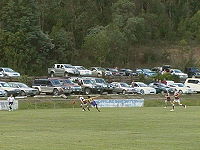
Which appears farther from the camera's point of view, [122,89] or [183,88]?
[183,88]

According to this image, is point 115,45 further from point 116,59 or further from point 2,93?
point 2,93

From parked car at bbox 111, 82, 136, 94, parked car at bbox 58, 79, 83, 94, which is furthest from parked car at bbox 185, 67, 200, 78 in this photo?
parked car at bbox 58, 79, 83, 94

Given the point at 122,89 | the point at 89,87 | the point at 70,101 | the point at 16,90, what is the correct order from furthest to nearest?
the point at 122,89 → the point at 89,87 → the point at 16,90 → the point at 70,101

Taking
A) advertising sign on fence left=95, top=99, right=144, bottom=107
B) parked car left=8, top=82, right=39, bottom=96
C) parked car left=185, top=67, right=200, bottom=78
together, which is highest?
parked car left=185, top=67, right=200, bottom=78

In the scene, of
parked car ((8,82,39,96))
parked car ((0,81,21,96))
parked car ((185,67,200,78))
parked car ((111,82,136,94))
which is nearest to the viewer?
parked car ((0,81,21,96))

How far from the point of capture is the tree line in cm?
9462

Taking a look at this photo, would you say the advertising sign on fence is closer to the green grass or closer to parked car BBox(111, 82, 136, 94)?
parked car BBox(111, 82, 136, 94)

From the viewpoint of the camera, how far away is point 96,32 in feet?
350

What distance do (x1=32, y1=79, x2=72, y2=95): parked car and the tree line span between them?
85.0 ft

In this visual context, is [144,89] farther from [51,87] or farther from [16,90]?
[16,90]

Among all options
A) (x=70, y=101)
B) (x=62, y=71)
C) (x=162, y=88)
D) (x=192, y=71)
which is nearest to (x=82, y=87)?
(x=70, y=101)

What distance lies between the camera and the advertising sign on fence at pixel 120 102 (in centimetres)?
5931

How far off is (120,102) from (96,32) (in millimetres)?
47781

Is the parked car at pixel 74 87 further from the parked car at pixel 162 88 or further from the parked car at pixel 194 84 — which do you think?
the parked car at pixel 194 84
